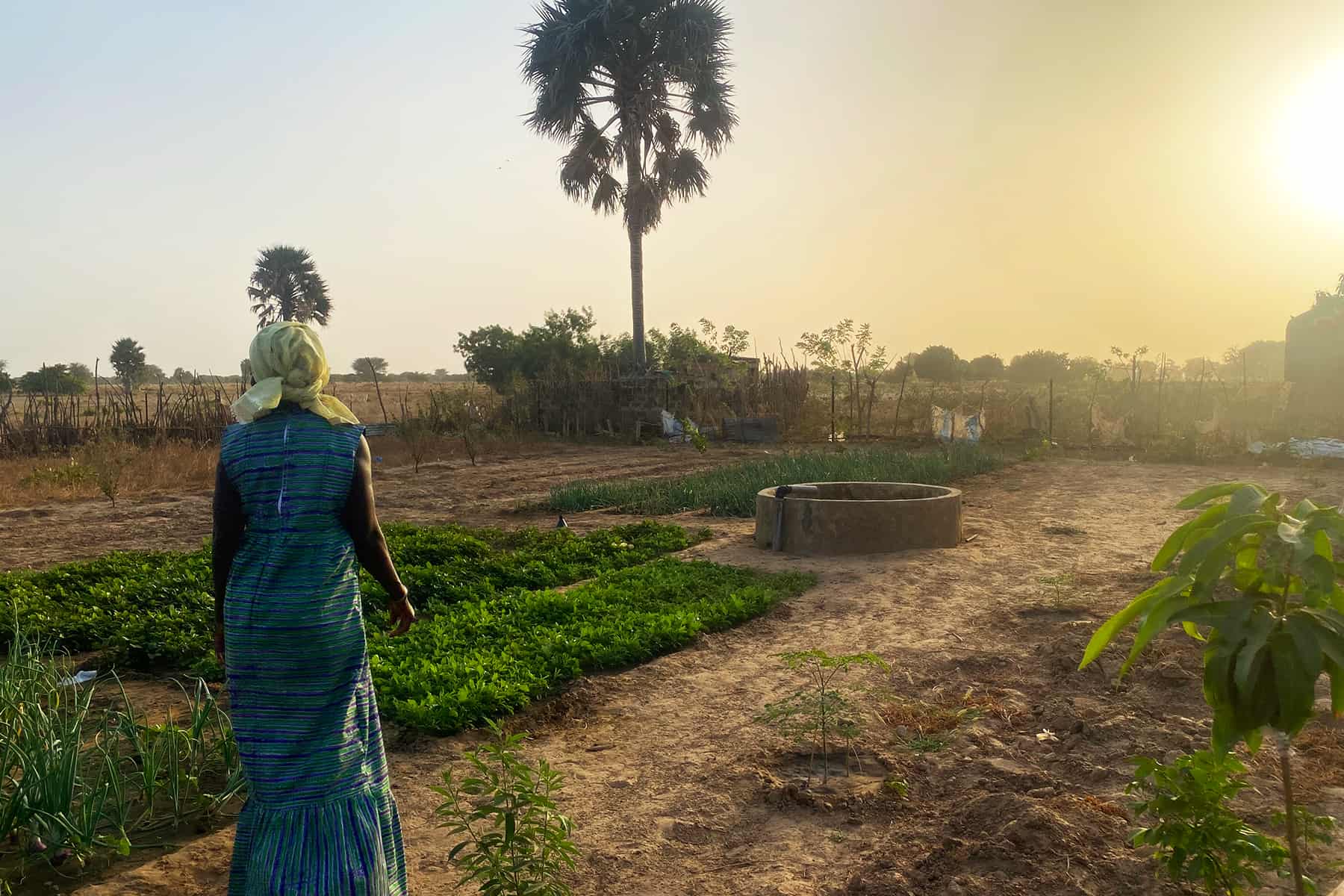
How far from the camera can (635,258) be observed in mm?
24344

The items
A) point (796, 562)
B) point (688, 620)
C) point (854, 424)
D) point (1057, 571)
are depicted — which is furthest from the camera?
point (854, 424)

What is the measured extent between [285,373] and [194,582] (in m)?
5.06

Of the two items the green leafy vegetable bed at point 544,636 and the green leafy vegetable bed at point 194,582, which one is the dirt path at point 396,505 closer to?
the green leafy vegetable bed at point 194,582

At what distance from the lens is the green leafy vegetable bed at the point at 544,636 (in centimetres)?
464

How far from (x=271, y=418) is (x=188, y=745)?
5.59 ft

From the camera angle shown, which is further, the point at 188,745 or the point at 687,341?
the point at 687,341

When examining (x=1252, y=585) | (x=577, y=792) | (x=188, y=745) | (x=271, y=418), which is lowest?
(x=577, y=792)

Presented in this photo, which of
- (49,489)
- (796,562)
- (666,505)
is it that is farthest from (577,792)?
(49,489)

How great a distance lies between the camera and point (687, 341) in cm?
2858

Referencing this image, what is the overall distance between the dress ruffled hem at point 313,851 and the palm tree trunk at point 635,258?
70.8 ft

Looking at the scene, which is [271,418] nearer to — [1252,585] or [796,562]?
[1252,585]

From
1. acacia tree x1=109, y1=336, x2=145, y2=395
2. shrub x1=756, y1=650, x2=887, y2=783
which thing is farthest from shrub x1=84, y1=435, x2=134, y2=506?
acacia tree x1=109, y1=336, x2=145, y2=395

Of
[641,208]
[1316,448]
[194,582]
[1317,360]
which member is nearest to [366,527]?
[194,582]

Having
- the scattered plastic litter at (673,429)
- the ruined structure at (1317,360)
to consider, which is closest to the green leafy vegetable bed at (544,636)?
the scattered plastic litter at (673,429)
